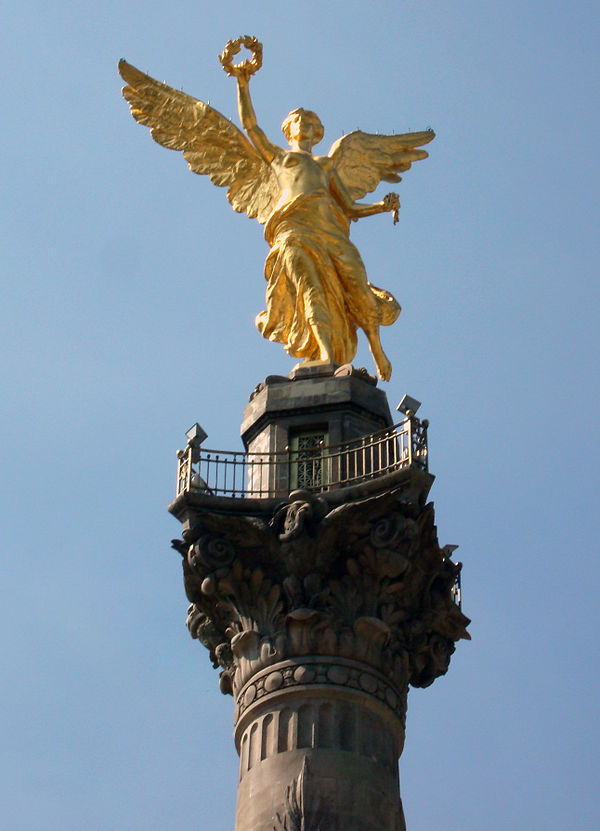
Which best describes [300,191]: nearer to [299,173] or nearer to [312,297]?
[299,173]

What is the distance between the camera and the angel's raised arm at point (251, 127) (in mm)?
34438

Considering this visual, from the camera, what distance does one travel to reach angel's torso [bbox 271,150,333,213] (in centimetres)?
3350

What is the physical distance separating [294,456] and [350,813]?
234 inches

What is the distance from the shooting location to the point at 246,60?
34750 millimetres

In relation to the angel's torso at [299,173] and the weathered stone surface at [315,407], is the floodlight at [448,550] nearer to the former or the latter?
the weathered stone surface at [315,407]

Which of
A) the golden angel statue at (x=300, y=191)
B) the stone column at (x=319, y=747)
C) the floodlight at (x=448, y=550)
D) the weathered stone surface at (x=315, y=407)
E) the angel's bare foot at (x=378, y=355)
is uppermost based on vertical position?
the golden angel statue at (x=300, y=191)

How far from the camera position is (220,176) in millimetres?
34844

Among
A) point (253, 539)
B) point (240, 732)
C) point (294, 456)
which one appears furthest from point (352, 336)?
point (240, 732)

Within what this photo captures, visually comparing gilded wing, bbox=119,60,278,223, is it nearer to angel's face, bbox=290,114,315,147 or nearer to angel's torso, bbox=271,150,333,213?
angel's torso, bbox=271,150,333,213

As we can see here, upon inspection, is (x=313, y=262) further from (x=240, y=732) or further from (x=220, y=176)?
(x=240, y=732)

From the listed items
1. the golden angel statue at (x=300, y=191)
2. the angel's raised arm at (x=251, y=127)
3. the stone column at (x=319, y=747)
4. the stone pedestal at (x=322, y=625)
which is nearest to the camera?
the stone column at (x=319, y=747)

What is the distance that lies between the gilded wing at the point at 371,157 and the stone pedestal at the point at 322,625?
802cm

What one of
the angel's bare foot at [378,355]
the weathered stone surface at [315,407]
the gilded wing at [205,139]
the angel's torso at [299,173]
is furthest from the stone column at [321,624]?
the gilded wing at [205,139]

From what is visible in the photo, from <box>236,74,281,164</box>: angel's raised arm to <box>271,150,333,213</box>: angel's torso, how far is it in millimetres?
234
